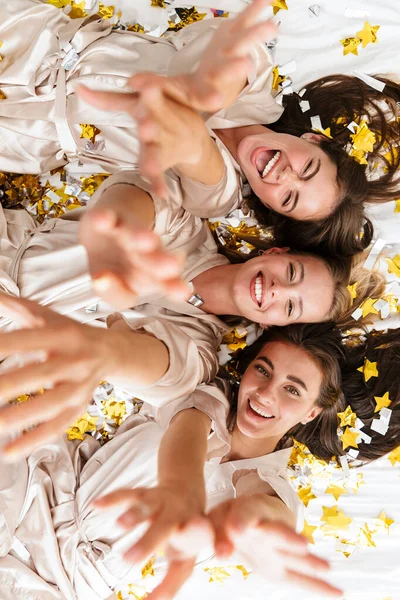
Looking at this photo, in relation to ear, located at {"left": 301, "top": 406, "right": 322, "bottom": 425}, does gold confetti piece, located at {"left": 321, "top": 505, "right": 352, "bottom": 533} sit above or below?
below

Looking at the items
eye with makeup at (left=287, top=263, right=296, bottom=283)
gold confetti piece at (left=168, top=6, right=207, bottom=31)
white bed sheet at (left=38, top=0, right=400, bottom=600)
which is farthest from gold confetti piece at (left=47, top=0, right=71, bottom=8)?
eye with makeup at (left=287, top=263, right=296, bottom=283)

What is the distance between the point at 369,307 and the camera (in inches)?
61.8

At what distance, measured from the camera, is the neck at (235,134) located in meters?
1.41

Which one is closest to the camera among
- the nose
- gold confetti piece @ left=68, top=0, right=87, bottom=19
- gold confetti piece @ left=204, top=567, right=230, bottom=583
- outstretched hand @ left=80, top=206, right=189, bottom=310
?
outstretched hand @ left=80, top=206, right=189, bottom=310

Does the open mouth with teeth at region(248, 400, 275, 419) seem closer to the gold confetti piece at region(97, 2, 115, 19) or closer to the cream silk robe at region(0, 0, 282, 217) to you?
the cream silk robe at region(0, 0, 282, 217)

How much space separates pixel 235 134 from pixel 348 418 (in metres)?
0.82

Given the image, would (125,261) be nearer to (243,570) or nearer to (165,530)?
(165,530)

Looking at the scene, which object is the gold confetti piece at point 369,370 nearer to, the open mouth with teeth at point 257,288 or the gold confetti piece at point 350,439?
the gold confetti piece at point 350,439

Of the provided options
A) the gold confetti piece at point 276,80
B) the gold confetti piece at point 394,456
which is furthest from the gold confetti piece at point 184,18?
the gold confetti piece at point 394,456

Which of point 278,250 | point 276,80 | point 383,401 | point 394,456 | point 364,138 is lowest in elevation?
point 394,456

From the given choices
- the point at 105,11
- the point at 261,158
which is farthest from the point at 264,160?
the point at 105,11

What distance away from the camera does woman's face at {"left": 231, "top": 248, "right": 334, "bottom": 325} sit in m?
1.28

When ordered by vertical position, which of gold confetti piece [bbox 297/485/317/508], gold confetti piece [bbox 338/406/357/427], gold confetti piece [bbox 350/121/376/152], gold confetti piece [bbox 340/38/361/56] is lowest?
gold confetti piece [bbox 297/485/317/508]

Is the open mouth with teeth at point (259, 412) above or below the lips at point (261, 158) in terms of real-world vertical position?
below
